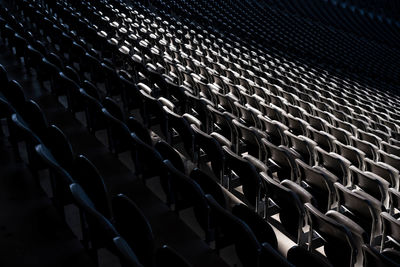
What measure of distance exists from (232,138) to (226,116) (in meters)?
0.17

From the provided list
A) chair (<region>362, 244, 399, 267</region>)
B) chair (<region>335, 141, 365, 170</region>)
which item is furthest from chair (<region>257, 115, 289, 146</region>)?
chair (<region>362, 244, 399, 267</region>)

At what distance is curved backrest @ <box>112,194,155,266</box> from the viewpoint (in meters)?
1.60

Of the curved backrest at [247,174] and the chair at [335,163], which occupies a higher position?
the curved backrest at [247,174]

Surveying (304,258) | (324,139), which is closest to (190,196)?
(304,258)

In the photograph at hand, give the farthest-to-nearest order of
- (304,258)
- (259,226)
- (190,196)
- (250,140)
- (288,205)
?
1. (250,140)
2. (288,205)
3. (190,196)
4. (259,226)
5. (304,258)

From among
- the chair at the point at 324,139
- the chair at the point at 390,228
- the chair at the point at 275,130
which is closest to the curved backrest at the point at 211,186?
the chair at the point at 390,228

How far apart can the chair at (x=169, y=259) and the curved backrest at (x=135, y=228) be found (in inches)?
6.5

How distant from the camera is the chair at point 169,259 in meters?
1.35

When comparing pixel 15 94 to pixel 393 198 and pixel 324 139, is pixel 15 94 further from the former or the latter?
pixel 393 198

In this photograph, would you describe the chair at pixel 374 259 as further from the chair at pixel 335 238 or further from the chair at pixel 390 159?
the chair at pixel 390 159

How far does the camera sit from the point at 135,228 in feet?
5.41

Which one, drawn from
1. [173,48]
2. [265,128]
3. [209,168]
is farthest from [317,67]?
[209,168]

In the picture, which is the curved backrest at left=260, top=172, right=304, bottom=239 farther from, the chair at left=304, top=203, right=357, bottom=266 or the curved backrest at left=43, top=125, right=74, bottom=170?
the curved backrest at left=43, top=125, right=74, bottom=170

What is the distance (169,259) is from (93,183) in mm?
691
